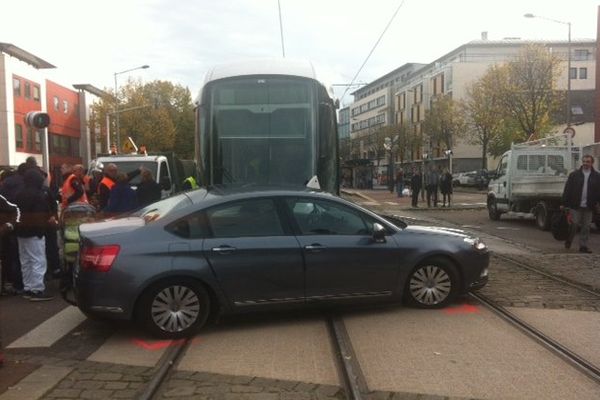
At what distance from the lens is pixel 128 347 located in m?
5.64

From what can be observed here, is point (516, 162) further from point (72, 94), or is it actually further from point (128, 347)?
point (72, 94)

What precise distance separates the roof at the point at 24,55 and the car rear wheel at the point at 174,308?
141 ft

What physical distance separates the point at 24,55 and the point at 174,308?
4672 cm

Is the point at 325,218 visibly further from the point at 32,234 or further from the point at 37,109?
the point at 37,109

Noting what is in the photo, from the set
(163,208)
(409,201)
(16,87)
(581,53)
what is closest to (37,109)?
(16,87)

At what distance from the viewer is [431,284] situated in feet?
22.6

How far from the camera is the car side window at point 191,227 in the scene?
19.6 feet

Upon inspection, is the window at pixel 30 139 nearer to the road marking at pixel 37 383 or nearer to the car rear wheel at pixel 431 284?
the car rear wheel at pixel 431 284

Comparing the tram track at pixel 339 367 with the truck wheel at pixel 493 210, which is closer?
the tram track at pixel 339 367

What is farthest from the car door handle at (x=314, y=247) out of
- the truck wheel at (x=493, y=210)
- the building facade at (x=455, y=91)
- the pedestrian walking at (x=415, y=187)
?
the building facade at (x=455, y=91)

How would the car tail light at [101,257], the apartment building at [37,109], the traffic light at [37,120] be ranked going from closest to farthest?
the car tail light at [101,257] → the traffic light at [37,120] → the apartment building at [37,109]

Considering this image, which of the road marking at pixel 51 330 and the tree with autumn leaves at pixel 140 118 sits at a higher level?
the tree with autumn leaves at pixel 140 118

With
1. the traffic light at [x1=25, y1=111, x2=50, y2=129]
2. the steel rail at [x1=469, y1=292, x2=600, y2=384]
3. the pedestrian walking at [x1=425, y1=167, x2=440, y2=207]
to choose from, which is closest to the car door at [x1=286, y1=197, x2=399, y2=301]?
the steel rail at [x1=469, y1=292, x2=600, y2=384]

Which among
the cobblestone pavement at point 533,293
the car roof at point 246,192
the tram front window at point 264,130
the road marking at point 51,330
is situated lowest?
the road marking at point 51,330
